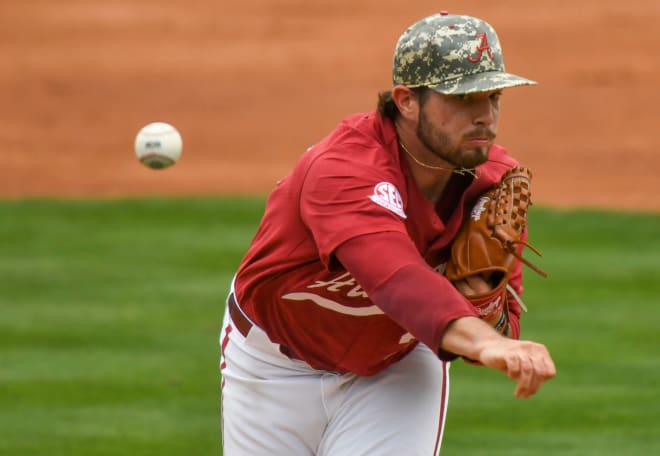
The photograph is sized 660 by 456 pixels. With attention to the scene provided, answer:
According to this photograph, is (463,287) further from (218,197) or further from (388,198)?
(218,197)

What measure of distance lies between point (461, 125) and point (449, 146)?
72 mm

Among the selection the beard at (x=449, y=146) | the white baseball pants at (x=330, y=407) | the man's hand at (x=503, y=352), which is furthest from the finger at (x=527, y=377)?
the white baseball pants at (x=330, y=407)

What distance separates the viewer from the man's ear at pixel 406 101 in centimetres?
426

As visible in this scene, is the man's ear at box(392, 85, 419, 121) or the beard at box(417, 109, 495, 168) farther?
the man's ear at box(392, 85, 419, 121)

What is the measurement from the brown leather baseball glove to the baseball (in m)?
2.60

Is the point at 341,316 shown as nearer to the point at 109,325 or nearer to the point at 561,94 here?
the point at 109,325

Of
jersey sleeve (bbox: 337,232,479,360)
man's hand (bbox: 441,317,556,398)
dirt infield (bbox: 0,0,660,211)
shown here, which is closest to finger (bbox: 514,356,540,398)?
man's hand (bbox: 441,317,556,398)

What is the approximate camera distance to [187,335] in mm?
9617

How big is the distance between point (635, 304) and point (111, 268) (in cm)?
427

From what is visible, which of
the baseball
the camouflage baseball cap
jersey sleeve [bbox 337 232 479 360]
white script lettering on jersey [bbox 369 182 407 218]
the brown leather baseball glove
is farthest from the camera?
the baseball

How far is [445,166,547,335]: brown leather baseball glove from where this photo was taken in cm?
439

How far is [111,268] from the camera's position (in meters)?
11.5

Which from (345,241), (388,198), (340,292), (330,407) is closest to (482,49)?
(388,198)

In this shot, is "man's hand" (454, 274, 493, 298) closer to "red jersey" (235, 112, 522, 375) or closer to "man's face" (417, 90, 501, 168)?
"red jersey" (235, 112, 522, 375)
